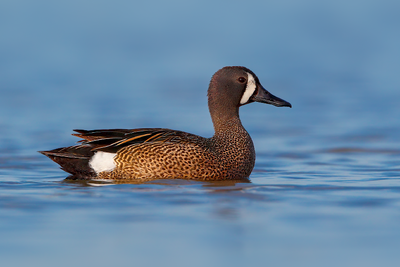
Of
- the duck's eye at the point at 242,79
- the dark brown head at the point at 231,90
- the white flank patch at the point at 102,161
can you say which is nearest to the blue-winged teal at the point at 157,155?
the white flank patch at the point at 102,161

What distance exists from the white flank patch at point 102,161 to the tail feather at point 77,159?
0.05 metres

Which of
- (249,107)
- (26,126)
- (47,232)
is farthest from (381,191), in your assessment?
(249,107)

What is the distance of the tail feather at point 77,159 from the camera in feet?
28.0

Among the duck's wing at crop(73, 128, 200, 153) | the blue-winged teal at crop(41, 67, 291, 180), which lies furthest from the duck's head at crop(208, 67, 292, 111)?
the duck's wing at crop(73, 128, 200, 153)

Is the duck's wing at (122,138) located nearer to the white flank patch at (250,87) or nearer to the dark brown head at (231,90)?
the dark brown head at (231,90)

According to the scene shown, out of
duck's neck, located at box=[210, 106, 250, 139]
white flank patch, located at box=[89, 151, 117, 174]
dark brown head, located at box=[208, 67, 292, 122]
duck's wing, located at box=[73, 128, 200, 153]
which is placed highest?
dark brown head, located at box=[208, 67, 292, 122]

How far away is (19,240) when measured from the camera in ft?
19.6

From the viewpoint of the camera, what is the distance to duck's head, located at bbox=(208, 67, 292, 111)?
910 centimetres

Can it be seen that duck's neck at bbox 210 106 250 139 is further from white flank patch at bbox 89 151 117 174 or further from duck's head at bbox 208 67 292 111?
white flank patch at bbox 89 151 117 174

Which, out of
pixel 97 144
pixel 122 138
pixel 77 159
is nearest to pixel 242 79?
pixel 122 138

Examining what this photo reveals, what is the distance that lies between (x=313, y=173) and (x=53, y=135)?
521 centimetres

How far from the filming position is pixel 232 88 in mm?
9102

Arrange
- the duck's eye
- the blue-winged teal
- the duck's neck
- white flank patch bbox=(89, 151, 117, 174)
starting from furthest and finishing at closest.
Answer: the duck's eye, the duck's neck, white flank patch bbox=(89, 151, 117, 174), the blue-winged teal

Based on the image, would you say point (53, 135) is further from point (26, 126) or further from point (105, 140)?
point (105, 140)
